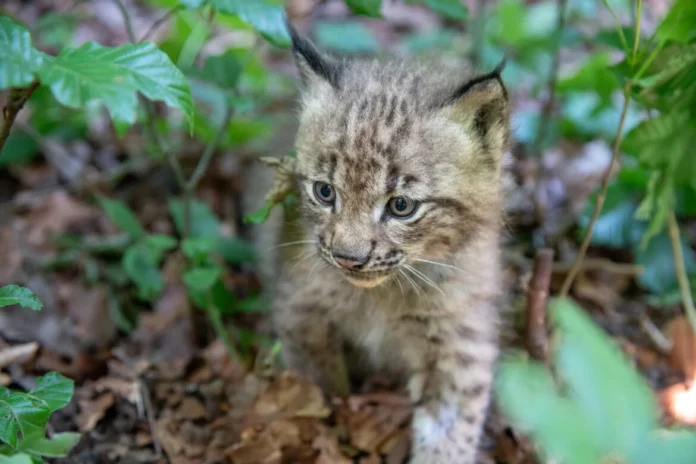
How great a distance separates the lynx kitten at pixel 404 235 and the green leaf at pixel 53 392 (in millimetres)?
1158

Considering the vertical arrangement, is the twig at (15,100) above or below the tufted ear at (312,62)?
below

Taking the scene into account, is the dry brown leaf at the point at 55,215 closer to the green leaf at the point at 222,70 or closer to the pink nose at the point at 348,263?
the green leaf at the point at 222,70

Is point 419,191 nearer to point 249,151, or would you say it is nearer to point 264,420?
point 264,420

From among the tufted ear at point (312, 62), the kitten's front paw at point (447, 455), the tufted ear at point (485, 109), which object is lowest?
the kitten's front paw at point (447, 455)

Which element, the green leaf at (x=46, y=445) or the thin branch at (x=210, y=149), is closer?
the green leaf at (x=46, y=445)

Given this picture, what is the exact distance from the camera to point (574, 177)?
5461 mm

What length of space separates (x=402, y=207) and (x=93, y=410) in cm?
193

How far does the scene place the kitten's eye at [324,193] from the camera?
2963 millimetres

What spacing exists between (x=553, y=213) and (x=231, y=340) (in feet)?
8.48

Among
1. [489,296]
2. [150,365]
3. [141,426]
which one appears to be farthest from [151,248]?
[489,296]

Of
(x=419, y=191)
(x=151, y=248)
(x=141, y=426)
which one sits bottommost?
(x=141, y=426)

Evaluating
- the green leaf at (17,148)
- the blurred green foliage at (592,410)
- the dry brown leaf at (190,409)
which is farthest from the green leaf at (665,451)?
the green leaf at (17,148)

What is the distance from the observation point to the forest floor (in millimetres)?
3398

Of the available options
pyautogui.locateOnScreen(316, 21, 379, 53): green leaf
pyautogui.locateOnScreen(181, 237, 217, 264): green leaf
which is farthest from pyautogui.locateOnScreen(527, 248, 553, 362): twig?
pyautogui.locateOnScreen(316, 21, 379, 53): green leaf
